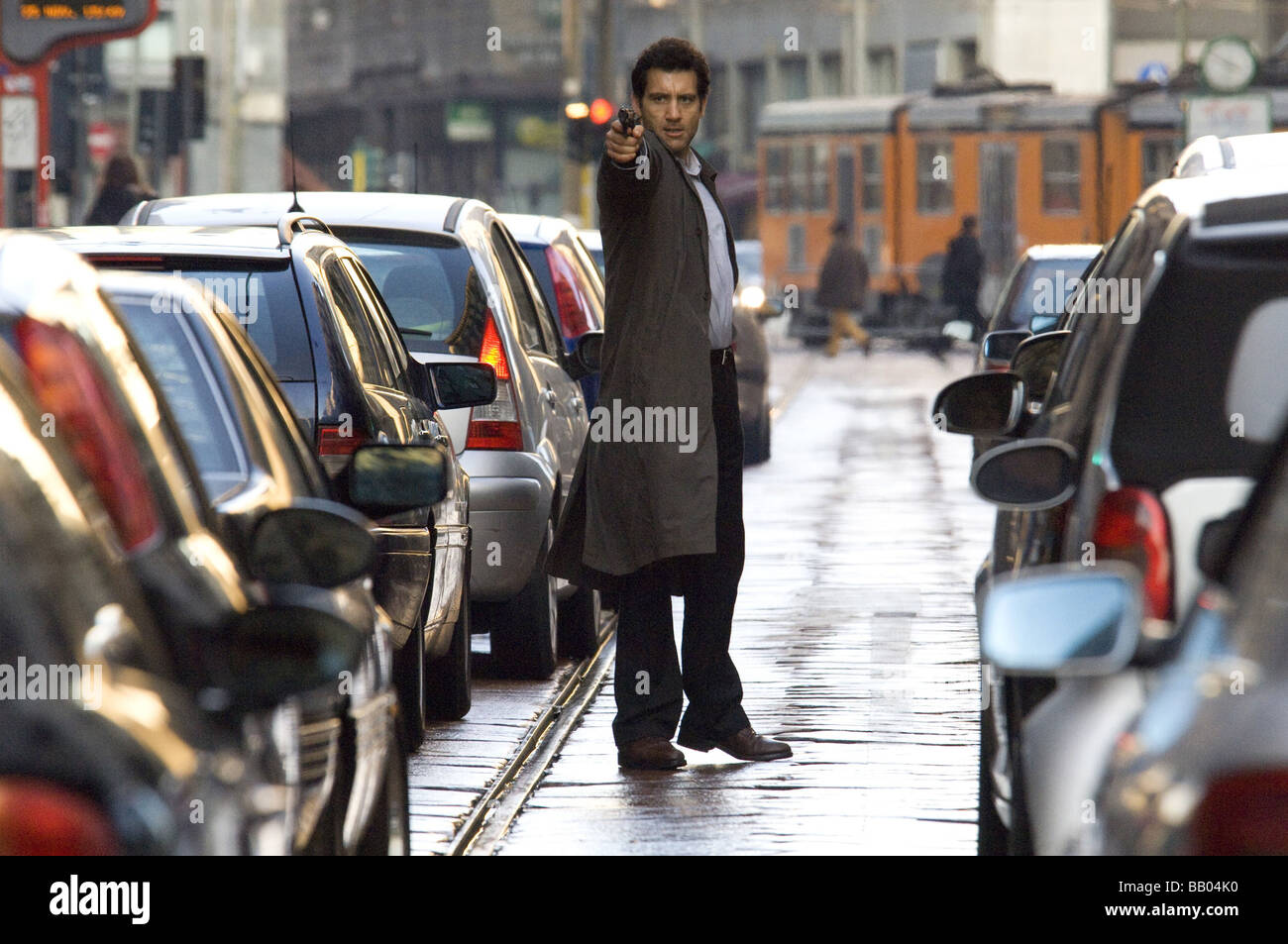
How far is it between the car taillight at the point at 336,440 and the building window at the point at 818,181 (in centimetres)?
3513

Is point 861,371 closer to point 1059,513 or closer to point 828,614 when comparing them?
point 828,614

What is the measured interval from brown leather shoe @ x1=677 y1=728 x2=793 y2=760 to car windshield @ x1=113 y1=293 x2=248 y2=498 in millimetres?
3081

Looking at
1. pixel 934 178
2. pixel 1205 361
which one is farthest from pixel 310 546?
pixel 934 178

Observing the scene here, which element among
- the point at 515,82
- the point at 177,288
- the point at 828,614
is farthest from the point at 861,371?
the point at 515,82

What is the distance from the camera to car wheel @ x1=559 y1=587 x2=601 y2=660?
988 centimetres

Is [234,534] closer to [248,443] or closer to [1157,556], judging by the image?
[248,443]

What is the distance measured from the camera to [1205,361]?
3.95m

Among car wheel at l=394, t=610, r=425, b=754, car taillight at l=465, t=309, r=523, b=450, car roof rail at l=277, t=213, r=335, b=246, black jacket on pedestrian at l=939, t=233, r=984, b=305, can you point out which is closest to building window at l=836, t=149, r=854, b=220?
black jacket on pedestrian at l=939, t=233, r=984, b=305

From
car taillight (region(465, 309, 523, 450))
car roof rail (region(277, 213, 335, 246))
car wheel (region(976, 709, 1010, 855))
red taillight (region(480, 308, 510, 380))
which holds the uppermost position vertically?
car roof rail (region(277, 213, 335, 246))

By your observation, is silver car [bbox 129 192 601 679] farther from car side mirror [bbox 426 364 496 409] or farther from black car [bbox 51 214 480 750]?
black car [bbox 51 214 480 750]

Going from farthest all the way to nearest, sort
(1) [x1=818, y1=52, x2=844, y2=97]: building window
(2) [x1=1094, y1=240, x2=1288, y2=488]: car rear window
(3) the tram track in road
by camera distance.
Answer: (1) [x1=818, y1=52, x2=844, y2=97]: building window < (3) the tram track in road < (2) [x1=1094, y1=240, x2=1288, y2=488]: car rear window

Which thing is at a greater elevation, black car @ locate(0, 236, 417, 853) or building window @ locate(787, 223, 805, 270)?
black car @ locate(0, 236, 417, 853)

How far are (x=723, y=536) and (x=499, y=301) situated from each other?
2.24 m

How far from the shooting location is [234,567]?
12.3 feet
